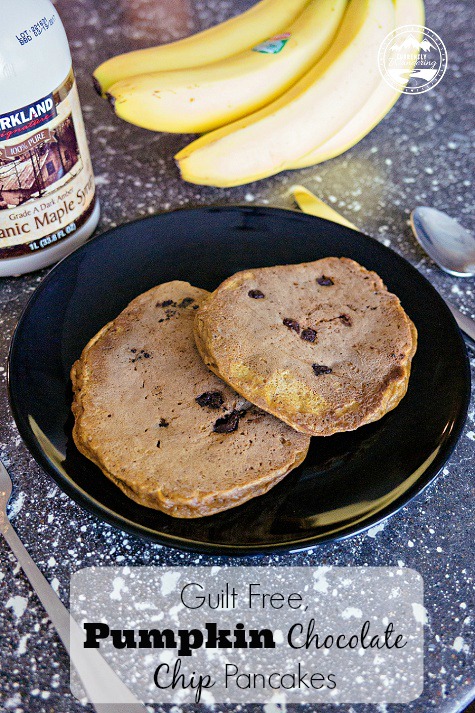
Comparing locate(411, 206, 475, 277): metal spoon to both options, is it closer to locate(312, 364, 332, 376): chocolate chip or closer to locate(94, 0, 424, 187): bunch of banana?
locate(94, 0, 424, 187): bunch of banana

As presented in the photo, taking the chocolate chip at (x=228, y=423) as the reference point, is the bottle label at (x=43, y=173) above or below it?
above

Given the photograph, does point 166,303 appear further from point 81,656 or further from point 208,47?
point 208,47

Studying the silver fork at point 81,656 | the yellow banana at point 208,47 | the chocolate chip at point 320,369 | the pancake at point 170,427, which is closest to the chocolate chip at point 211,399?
the pancake at point 170,427

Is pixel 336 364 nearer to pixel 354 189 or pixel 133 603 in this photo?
pixel 133 603

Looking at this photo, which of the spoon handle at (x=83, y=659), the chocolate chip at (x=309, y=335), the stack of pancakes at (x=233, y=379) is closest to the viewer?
the spoon handle at (x=83, y=659)

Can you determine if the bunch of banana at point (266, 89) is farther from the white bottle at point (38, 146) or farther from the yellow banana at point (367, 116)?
the white bottle at point (38, 146)

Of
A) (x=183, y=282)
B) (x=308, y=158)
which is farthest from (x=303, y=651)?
(x=308, y=158)

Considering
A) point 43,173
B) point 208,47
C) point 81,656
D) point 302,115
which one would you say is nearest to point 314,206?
point 302,115

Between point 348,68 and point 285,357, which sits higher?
point 348,68
